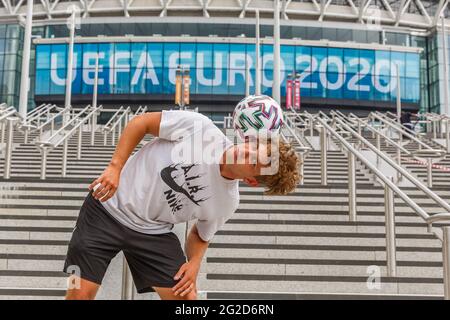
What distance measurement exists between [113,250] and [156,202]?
273 mm

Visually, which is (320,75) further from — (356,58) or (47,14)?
(47,14)

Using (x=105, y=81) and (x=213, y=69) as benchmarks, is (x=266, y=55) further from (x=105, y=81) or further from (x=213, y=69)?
(x=105, y=81)

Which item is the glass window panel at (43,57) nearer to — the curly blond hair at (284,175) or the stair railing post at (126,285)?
the stair railing post at (126,285)

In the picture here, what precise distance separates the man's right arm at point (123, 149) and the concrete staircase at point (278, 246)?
2.45 m

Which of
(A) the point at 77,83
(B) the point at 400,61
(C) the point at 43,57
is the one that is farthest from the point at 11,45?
(B) the point at 400,61

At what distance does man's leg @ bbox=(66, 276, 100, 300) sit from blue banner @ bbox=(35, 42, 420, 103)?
108 feet

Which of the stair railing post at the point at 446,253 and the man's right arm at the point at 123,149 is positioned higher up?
the man's right arm at the point at 123,149

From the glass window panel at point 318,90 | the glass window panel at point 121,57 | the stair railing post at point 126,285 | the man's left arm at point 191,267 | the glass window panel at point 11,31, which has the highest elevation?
the glass window panel at point 11,31

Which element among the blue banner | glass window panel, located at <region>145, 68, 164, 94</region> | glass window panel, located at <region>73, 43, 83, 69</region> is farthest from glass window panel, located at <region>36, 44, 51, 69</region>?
glass window panel, located at <region>145, 68, 164, 94</region>

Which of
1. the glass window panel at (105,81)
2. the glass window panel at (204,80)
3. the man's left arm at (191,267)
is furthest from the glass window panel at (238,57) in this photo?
the man's left arm at (191,267)

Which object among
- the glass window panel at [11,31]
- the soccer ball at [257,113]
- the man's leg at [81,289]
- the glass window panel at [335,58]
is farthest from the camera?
the glass window panel at [11,31]

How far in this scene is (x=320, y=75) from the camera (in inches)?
1409

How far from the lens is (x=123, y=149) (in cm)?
204

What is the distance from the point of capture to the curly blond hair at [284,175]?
1896 millimetres
